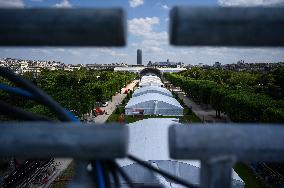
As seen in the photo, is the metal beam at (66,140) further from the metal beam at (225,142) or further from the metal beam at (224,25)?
the metal beam at (224,25)

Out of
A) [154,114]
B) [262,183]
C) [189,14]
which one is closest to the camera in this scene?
[189,14]

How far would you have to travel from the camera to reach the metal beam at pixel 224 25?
3.71 feet

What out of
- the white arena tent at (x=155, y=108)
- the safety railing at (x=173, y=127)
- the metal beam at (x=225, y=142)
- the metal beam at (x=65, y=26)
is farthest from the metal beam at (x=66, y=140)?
the white arena tent at (x=155, y=108)

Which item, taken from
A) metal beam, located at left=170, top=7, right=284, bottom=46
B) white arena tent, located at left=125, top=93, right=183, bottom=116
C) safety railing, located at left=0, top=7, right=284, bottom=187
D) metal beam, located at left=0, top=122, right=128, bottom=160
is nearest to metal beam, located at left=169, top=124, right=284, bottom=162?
safety railing, located at left=0, top=7, right=284, bottom=187

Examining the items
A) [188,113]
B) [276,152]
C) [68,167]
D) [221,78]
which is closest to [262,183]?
[68,167]

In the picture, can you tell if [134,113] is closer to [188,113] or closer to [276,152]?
[188,113]

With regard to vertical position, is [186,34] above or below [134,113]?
above

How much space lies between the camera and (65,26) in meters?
1.14

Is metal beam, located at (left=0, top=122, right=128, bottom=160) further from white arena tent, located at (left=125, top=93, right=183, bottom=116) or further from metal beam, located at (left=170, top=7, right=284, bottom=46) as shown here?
white arena tent, located at (left=125, top=93, right=183, bottom=116)

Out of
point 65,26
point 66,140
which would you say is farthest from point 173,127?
point 65,26

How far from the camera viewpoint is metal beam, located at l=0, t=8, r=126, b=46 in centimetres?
113

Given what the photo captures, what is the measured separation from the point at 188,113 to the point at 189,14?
130ft

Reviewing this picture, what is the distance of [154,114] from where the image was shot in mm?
37750

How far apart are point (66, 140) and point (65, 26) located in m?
0.36
